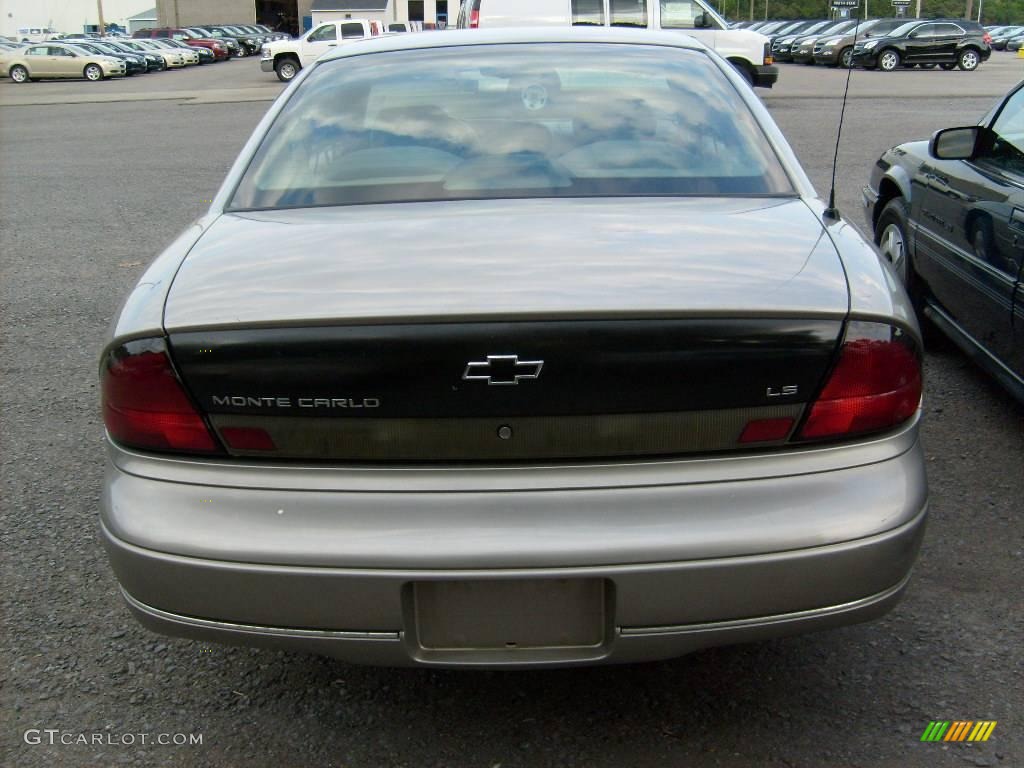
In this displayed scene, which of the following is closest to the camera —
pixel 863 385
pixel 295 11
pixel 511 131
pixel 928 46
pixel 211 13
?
pixel 863 385

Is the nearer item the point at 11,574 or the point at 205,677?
the point at 205,677

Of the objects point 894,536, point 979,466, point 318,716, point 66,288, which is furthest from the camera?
point 66,288

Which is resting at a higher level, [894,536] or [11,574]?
[894,536]

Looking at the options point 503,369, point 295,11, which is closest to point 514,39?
point 503,369

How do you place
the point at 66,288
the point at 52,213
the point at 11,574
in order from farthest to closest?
the point at 52,213 → the point at 66,288 → the point at 11,574

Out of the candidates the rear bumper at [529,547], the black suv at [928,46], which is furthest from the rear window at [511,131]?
the black suv at [928,46]

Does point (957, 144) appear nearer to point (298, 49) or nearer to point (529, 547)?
point (529, 547)

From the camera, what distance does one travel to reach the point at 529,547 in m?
1.93

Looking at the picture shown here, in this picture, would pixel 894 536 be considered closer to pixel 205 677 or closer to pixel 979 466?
pixel 205 677

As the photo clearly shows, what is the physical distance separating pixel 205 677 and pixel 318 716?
368 millimetres

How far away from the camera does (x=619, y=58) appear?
3209 millimetres

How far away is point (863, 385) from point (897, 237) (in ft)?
11.1

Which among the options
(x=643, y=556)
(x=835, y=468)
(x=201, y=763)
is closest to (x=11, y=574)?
(x=201, y=763)

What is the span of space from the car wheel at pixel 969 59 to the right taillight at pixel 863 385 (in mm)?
33250
